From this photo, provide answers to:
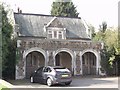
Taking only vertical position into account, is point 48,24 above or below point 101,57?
above

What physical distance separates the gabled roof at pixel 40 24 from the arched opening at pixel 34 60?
3.88 m

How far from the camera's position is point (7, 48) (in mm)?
28406

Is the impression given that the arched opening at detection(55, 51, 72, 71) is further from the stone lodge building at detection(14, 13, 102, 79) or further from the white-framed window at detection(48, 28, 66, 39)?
the white-framed window at detection(48, 28, 66, 39)

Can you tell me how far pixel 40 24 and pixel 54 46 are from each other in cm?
751

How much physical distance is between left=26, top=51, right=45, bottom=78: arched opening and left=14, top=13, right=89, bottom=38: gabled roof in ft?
12.7

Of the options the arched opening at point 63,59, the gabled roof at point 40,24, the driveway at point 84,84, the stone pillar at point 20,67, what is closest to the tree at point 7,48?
the stone pillar at point 20,67

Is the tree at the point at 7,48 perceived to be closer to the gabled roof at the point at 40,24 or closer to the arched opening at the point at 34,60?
the arched opening at the point at 34,60

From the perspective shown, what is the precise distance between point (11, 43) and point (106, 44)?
38.3ft

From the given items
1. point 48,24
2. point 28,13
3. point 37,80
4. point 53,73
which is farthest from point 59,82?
point 28,13

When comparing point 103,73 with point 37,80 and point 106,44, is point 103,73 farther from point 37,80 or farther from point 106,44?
point 37,80

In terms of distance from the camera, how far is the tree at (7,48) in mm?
27761

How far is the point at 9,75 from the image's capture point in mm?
30281

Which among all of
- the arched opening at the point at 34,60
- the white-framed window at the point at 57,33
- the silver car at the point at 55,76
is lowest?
the silver car at the point at 55,76

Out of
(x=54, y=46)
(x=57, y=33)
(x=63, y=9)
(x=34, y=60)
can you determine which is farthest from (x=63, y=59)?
(x=63, y=9)
